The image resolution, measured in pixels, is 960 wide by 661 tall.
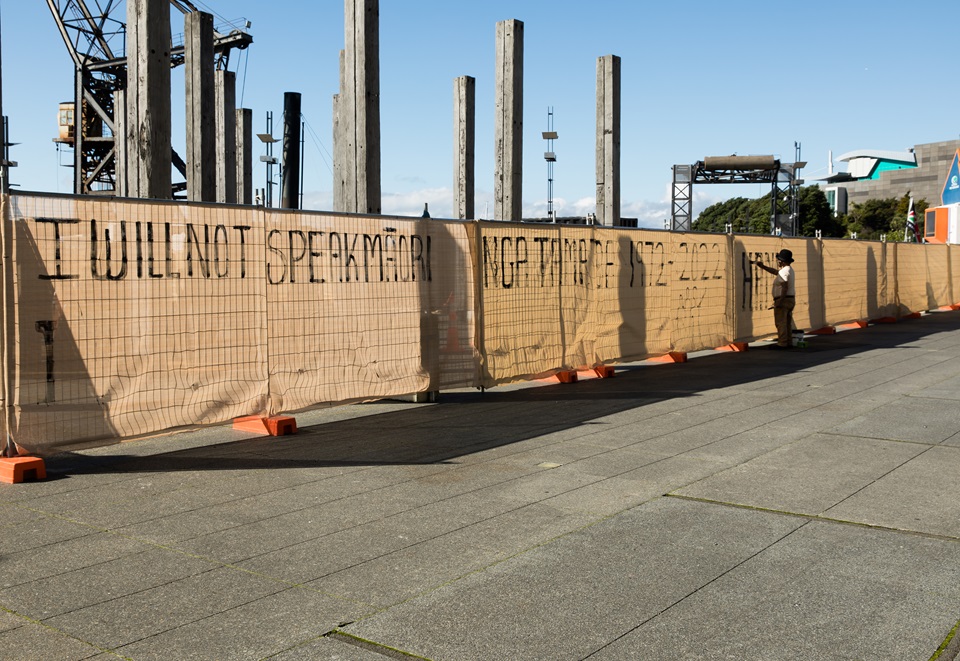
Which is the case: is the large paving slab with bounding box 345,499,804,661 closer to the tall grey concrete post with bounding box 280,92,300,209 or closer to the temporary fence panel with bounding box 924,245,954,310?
the tall grey concrete post with bounding box 280,92,300,209

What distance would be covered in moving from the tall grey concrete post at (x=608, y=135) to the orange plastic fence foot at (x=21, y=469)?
31.0 ft

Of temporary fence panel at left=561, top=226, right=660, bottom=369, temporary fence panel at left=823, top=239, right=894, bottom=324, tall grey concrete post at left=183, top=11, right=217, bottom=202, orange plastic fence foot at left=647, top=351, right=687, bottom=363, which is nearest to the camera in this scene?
tall grey concrete post at left=183, top=11, right=217, bottom=202

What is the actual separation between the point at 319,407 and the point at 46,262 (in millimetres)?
2985

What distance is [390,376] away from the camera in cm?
1006

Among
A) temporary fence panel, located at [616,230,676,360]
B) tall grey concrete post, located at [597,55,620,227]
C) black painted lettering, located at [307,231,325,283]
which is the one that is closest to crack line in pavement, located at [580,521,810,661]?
black painted lettering, located at [307,231,325,283]

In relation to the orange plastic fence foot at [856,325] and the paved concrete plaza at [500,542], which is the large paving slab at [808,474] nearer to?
the paved concrete plaza at [500,542]

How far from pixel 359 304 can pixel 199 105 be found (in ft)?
12.6

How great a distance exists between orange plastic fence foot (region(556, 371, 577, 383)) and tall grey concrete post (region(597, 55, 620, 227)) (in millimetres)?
2844

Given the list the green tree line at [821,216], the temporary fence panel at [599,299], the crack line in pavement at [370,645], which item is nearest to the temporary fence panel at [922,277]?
the temporary fence panel at [599,299]

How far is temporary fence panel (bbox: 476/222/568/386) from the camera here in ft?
37.2

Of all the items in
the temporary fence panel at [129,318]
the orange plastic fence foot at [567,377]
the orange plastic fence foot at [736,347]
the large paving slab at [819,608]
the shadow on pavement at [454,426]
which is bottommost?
the large paving slab at [819,608]

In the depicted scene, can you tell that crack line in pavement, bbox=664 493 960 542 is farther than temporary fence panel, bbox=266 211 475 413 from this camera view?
No

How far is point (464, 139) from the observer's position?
1368 cm

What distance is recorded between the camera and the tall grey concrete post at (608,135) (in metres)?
14.4
